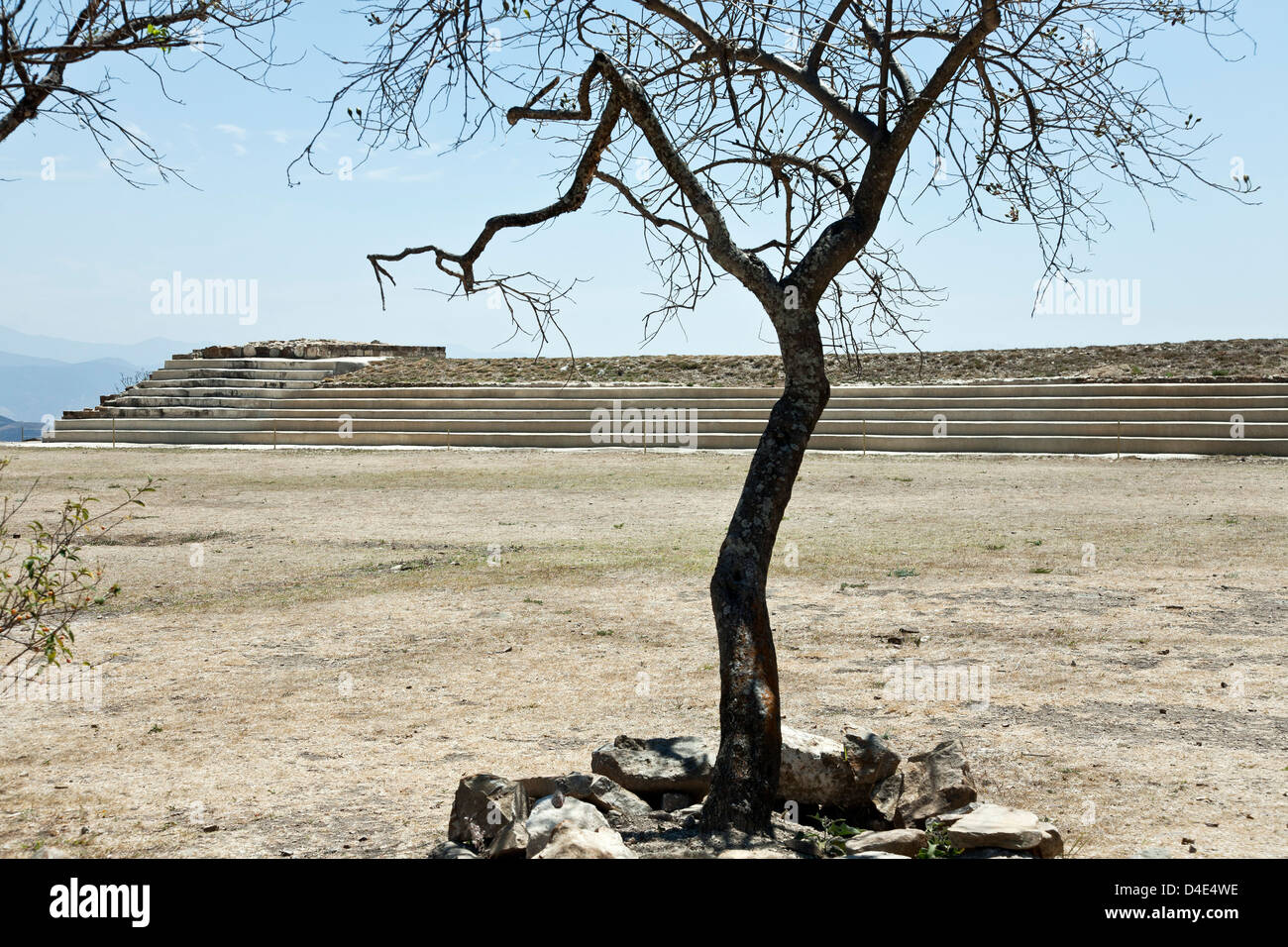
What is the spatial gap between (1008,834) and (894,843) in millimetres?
411

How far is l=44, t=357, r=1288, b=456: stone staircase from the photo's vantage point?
23.9 m

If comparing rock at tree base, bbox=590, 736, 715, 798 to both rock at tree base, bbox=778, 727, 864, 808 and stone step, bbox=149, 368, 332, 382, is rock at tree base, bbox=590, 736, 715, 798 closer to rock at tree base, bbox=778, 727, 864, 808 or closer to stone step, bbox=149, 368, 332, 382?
rock at tree base, bbox=778, 727, 864, 808

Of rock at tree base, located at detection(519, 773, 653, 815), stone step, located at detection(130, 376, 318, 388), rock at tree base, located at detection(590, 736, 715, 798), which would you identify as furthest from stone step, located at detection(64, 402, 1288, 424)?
rock at tree base, located at detection(519, 773, 653, 815)

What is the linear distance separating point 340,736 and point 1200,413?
911 inches

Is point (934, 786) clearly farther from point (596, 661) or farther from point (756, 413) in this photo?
point (756, 413)

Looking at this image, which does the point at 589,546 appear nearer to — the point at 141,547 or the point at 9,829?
the point at 141,547

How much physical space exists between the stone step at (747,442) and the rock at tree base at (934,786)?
1983cm

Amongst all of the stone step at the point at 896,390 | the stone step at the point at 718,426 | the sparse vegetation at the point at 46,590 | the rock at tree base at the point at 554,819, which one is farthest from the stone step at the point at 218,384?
the rock at tree base at the point at 554,819

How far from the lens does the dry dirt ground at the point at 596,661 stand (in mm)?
4852

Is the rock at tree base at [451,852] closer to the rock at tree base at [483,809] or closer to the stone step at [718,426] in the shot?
the rock at tree base at [483,809]

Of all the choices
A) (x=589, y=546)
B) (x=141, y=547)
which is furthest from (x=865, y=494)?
(x=141, y=547)

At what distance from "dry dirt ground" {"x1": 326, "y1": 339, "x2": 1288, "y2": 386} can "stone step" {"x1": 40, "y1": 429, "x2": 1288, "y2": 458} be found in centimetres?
412

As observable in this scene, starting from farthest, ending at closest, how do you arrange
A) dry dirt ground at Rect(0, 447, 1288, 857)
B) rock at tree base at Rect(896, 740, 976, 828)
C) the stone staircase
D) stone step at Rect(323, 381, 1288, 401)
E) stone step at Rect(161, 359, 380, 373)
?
stone step at Rect(161, 359, 380, 373) → stone step at Rect(323, 381, 1288, 401) → the stone staircase → dry dirt ground at Rect(0, 447, 1288, 857) → rock at tree base at Rect(896, 740, 976, 828)

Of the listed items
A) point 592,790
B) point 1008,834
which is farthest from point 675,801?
point 1008,834
